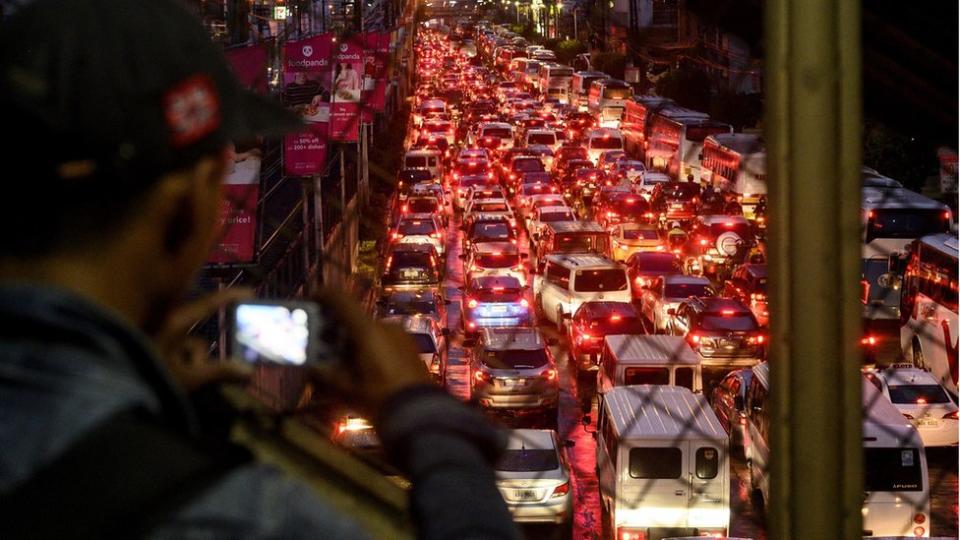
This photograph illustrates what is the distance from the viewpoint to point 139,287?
524mm

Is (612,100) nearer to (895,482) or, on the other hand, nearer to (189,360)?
(895,482)

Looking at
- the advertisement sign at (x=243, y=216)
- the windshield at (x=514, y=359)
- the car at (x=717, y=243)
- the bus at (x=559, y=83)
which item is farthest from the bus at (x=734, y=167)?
the bus at (x=559, y=83)

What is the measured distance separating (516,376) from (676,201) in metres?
7.58

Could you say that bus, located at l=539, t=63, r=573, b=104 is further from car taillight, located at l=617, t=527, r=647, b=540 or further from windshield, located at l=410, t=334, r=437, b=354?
car taillight, located at l=617, t=527, r=647, b=540

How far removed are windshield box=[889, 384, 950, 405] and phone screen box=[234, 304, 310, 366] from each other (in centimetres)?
686

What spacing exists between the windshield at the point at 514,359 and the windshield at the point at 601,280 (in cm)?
210

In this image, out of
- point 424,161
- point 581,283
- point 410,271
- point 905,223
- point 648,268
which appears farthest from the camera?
point 424,161

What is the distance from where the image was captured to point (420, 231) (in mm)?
12977

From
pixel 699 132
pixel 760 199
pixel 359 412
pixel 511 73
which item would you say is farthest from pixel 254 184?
pixel 511 73

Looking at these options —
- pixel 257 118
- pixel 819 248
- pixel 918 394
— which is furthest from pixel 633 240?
pixel 257 118

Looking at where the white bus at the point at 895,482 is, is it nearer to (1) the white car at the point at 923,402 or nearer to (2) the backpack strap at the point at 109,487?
(1) the white car at the point at 923,402

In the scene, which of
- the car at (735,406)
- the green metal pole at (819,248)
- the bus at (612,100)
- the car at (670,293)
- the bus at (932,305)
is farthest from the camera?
the bus at (612,100)

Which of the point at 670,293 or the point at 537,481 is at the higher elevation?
the point at 670,293

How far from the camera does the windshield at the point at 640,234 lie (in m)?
13.4
